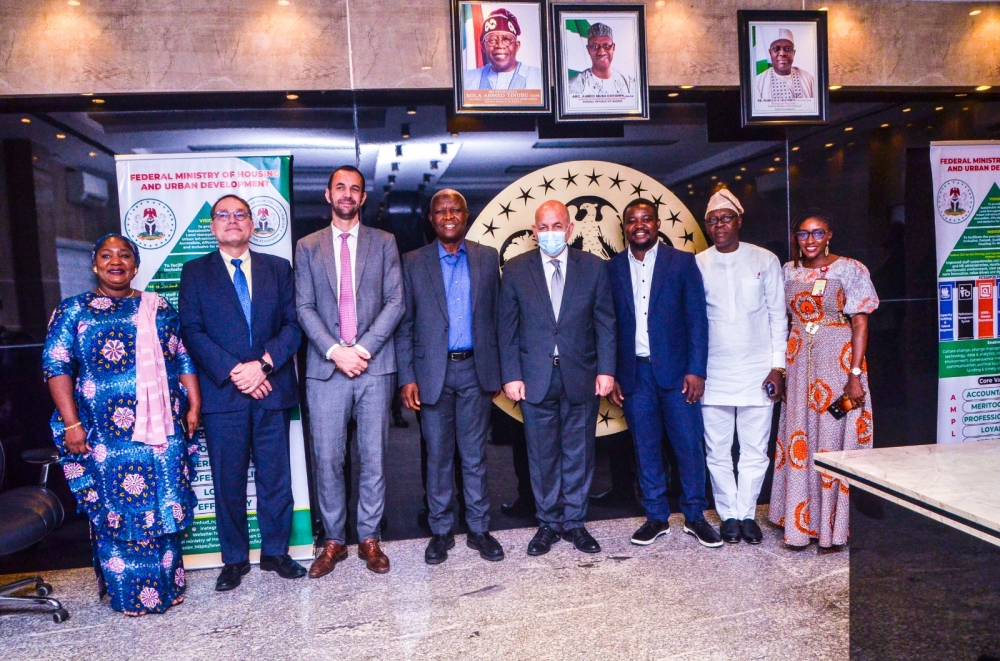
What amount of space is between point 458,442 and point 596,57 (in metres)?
2.51

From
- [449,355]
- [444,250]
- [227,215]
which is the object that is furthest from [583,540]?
[227,215]

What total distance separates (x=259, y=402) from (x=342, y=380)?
1.46 ft

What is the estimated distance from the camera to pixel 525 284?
392 centimetres

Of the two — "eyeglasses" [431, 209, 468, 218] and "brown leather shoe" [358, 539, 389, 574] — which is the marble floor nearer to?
"brown leather shoe" [358, 539, 389, 574]

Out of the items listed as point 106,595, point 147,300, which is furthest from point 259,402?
point 106,595

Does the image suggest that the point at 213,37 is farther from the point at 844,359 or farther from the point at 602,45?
the point at 844,359

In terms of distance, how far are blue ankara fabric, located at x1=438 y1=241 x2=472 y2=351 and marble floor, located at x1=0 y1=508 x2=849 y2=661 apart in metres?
1.23

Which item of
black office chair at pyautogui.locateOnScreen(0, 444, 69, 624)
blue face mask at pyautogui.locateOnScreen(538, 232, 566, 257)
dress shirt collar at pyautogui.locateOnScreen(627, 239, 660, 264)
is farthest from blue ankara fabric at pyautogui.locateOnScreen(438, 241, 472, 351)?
black office chair at pyautogui.locateOnScreen(0, 444, 69, 624)

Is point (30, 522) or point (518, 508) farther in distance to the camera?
point (518, 508)

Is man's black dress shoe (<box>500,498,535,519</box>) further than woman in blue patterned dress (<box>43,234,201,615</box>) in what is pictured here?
Yes

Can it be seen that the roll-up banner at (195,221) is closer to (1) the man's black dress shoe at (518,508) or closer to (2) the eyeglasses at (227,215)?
(2) the eyeglasses at (227,215)

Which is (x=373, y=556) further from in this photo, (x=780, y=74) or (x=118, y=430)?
(x=780, y=74)

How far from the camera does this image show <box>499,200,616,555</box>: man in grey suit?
3898 millimetres

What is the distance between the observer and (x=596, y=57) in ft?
14.3
